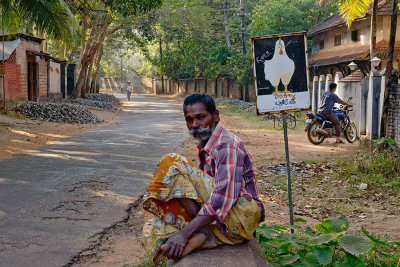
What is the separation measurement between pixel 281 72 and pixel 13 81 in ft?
57.6

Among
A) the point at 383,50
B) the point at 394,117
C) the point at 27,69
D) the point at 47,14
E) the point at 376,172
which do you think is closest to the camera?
the point at 376,172

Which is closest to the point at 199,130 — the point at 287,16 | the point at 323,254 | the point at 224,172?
the point at 224,172

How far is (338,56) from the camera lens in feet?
91.5

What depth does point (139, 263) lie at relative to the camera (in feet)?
15.0

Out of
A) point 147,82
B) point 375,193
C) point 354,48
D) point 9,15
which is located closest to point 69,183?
point 375,193

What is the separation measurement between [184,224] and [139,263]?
1771 millimetres

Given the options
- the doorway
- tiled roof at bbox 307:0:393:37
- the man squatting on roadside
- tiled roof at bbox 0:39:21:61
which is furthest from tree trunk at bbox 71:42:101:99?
the man squatting on roadside

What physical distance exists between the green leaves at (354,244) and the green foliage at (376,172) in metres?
4.55

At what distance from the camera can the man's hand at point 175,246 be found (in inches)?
112

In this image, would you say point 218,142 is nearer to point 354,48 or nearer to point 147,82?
point 354,48

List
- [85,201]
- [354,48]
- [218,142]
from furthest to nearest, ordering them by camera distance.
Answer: [354,48] → [85,201] → [218,142]

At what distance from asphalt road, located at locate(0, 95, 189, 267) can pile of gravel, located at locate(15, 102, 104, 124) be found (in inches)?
244

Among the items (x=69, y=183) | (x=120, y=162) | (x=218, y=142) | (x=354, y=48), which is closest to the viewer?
(x=218, y=142)

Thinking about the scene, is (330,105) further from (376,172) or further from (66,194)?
(66,194)
